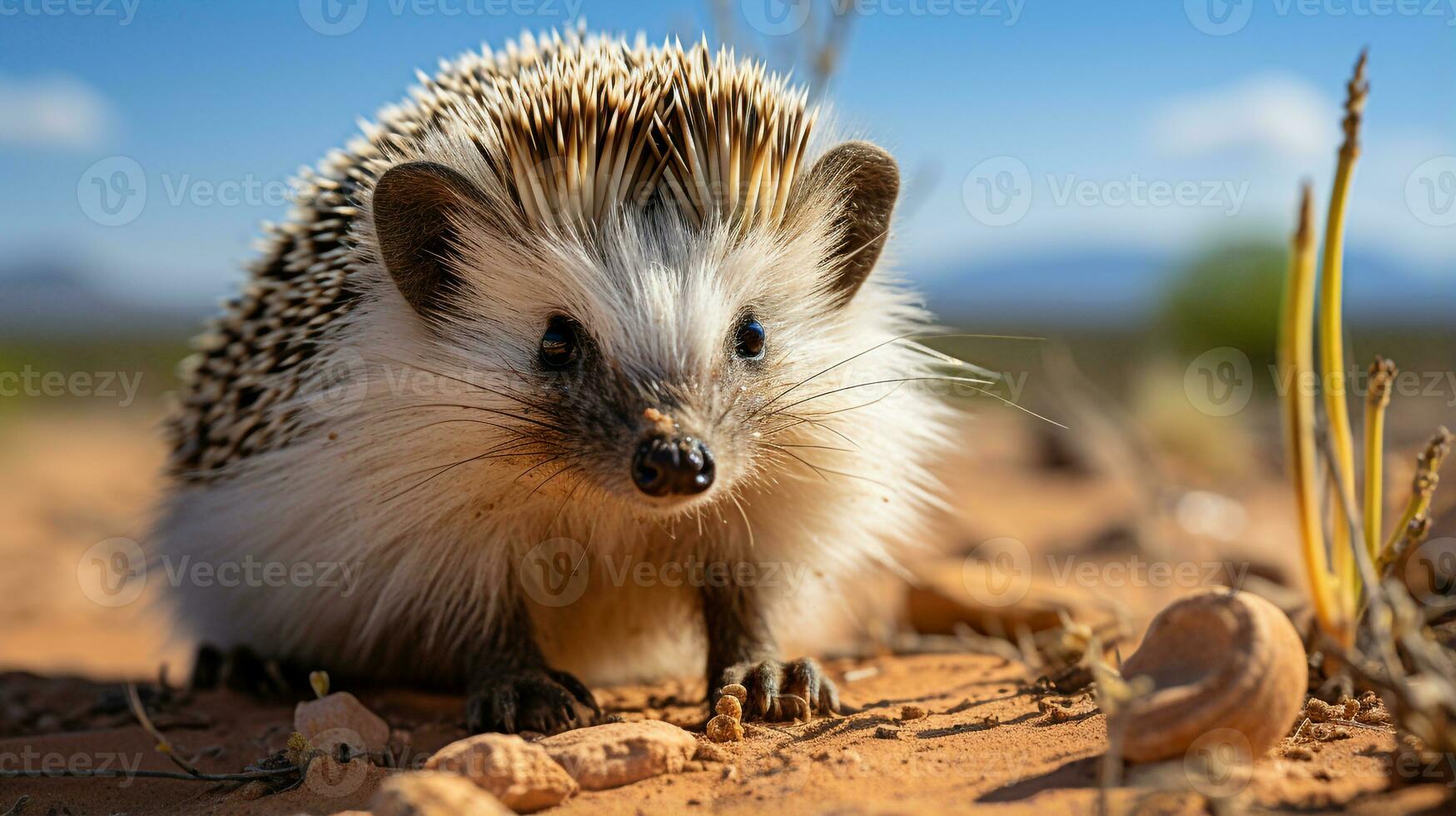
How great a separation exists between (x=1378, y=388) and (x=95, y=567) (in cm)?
834

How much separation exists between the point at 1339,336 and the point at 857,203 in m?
1.57

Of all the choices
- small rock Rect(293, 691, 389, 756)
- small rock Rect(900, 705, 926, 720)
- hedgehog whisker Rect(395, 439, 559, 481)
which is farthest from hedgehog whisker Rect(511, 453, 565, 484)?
small rock Rect(900, 705, 926, 720)

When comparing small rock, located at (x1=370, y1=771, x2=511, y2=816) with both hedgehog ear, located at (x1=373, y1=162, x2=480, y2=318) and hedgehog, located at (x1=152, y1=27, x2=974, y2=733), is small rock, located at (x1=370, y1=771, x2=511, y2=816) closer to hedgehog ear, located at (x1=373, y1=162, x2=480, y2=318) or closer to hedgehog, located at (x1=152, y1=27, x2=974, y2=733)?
hedgehog, located at (x1=152, y1=27, x2=974, y2=733)

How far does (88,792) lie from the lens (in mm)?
3041

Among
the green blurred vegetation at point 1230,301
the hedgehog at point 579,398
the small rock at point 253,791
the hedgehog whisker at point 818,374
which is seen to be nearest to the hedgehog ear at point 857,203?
the hedgehog at point 579,398

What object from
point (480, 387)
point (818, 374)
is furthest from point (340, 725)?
point (818, 374)

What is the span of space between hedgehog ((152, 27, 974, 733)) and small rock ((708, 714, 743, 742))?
27 centimetres

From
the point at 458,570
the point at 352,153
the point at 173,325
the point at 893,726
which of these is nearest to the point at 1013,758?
the point at 893,726

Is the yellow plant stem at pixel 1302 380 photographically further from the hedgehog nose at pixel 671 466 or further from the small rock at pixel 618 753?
the small rock at pixel 618 753

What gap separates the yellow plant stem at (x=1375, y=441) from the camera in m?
2.64

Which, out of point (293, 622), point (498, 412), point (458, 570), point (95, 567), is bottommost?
point (95, 567)

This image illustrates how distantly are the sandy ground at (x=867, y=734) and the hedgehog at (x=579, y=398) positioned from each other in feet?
1.01

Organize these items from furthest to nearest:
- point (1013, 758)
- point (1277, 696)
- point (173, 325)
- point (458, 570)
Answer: point (173, 325)
point (458, 570)
point (1013, 758)
point (1277, 696)

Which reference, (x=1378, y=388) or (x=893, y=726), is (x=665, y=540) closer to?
(x=893, y=726)
